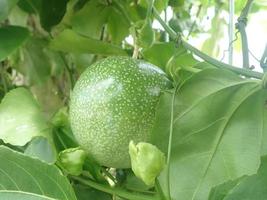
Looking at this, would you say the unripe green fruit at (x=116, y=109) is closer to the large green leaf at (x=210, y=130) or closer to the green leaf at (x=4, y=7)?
the large green leaf at (x=210, y=130)

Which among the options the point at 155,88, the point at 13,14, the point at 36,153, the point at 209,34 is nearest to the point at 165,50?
the point at 155,88

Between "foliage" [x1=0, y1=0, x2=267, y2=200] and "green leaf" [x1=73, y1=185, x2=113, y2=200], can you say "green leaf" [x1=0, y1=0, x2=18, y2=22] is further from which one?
"green leaf" [x1=73, y1=185, x2=113, y2=200]

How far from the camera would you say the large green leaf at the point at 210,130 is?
0.64 meters

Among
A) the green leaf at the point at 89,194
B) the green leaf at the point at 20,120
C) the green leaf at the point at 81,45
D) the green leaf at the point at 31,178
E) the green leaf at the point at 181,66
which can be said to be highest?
the green leaf at the point at 181,66

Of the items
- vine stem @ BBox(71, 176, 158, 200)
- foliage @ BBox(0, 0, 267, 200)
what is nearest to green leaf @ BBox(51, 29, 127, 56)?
foliage @ BBox(0, 0, 267, 200)

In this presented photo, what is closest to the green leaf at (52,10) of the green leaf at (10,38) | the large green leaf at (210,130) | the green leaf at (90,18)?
the green leaf at (90,18)

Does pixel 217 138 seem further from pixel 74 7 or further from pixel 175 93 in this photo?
pixel 74 7

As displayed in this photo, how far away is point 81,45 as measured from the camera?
0.87 metres

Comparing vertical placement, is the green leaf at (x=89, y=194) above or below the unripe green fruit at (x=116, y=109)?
below

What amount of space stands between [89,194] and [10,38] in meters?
0.27

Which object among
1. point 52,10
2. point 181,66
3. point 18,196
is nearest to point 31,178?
point 18,196

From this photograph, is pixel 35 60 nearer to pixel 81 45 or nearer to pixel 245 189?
pixel 81 45

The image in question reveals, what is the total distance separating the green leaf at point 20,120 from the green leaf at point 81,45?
10cm

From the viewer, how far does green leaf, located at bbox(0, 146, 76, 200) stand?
60 centimetres
